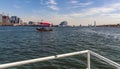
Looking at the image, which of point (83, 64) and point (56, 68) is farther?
point (83, 64)

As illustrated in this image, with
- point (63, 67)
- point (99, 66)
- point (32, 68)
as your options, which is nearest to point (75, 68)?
point (63, 67)

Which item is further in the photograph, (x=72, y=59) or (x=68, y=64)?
(x=72, y=59)

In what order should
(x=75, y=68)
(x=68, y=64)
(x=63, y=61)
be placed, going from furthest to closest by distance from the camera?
(x=63, y=61) < (x=68, y=64) < (x=75, y=68)

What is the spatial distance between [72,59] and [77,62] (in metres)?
1.12

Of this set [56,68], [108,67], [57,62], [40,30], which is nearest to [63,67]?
[56,68]

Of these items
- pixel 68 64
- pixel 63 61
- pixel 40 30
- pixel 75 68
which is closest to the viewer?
pixel 75 68

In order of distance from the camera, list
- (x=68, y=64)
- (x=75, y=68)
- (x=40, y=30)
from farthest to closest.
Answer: (x=40, y=30), (x=68, y=64), (x=75, y=68)

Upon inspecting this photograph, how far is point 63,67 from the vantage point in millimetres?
12656

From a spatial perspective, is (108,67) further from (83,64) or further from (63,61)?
(63,61)

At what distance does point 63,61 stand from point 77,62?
4.55 ft

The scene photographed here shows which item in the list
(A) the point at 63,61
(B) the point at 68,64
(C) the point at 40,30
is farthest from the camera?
(C) the point at 40,30

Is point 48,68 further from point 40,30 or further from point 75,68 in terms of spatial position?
point 40,30

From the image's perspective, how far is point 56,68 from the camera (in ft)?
40.8

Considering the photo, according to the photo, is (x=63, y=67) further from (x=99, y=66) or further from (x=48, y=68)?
(x=99, y=66)
